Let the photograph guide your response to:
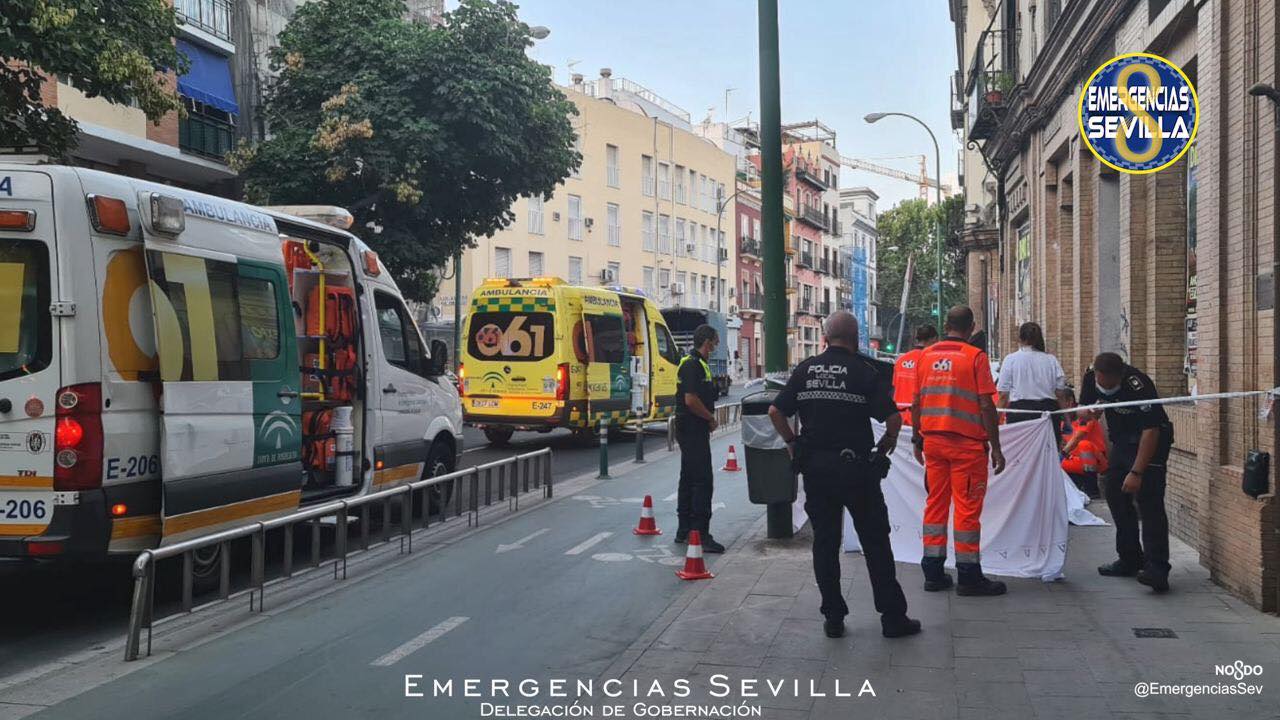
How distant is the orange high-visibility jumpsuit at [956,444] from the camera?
747 cm

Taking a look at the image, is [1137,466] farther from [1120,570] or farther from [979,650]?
[979,650]

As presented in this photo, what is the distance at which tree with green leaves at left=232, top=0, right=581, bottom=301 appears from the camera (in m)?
23.5

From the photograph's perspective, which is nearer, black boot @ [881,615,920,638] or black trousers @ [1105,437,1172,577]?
black boot @ [881,615,920,638]

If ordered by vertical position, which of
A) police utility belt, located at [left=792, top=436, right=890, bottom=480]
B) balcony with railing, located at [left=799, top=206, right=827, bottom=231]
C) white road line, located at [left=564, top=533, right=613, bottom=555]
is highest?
balcony with railing, located at [left=799, top=206, right=827, bottom=231]

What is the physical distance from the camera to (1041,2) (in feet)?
58.1

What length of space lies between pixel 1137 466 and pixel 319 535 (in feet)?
18.2

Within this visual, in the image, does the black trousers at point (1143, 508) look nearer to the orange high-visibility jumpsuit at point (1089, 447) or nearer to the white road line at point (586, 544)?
the orange high-visibility jumpsuit at point (1089, 447)

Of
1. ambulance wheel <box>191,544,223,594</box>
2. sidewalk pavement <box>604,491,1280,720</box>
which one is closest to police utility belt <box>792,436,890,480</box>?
sidewalk pavement <box>604,491,1280,720</box>

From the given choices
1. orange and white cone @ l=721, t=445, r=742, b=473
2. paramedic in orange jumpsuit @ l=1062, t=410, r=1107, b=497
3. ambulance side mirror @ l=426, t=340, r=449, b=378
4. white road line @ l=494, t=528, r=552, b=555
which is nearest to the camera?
white road line @ l=494, t=528, r=552, b=555

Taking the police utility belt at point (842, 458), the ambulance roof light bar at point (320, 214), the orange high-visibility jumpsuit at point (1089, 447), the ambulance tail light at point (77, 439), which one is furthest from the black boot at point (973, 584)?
the ambulance roof light bar at point (320, 214)

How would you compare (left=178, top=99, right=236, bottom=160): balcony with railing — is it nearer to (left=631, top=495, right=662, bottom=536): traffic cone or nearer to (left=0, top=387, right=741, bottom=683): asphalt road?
(left=631, top=495, right=662, bottom=536): traffic cone

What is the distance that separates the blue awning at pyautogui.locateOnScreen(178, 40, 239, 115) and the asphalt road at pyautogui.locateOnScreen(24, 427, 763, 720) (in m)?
18.6

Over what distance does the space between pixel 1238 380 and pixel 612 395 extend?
13.6 metres

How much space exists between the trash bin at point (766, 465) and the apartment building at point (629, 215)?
102ft
